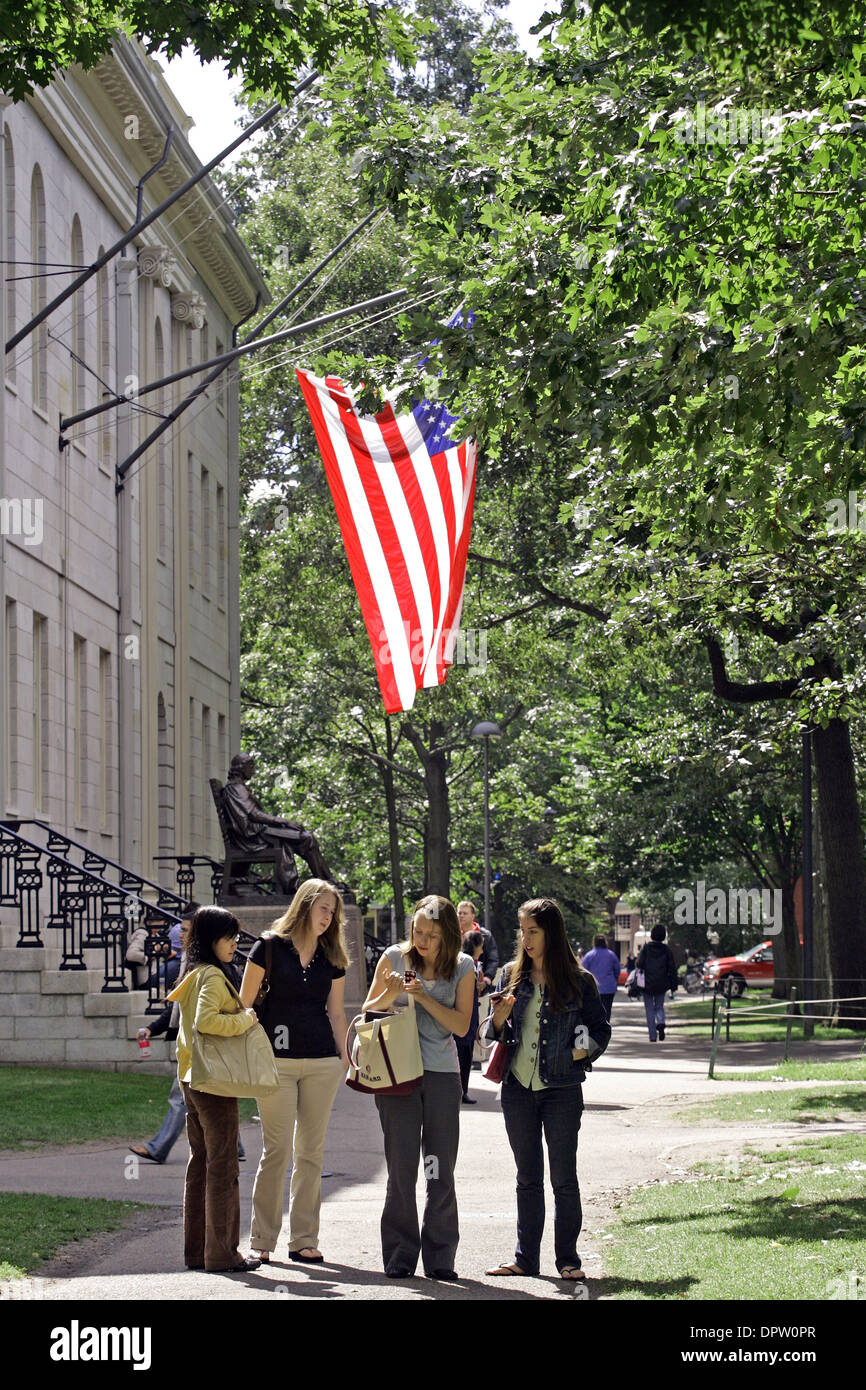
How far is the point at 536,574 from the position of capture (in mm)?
31031

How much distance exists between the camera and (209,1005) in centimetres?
847

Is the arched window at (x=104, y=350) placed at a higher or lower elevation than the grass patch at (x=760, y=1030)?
higher

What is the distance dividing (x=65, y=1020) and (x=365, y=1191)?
7.53 meters

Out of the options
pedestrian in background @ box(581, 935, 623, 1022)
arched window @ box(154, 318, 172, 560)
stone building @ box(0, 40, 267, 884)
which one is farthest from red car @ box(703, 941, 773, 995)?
pedestrian in background @ box(581, 935, 623, 1022)

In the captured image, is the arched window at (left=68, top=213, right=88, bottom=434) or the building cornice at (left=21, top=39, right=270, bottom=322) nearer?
the building cornice at (left=21, top=39, right=270, bottom=322)

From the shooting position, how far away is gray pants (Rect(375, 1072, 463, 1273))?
859cm

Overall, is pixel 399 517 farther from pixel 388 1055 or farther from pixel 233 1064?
pixel 233 1064

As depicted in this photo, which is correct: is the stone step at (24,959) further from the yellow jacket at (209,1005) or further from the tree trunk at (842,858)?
the tree trunk at (842,858)

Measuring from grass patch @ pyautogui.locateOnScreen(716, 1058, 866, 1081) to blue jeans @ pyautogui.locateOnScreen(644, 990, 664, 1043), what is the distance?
8.09 metres

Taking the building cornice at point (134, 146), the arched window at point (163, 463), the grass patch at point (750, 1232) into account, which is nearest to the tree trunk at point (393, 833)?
the arched window at point (163, 463)

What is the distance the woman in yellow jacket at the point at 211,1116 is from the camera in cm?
849

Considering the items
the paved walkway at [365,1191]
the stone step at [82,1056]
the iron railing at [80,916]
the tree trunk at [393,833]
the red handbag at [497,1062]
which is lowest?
the paved walkway at [365,1191]

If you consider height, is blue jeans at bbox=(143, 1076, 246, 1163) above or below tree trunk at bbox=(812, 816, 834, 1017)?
below

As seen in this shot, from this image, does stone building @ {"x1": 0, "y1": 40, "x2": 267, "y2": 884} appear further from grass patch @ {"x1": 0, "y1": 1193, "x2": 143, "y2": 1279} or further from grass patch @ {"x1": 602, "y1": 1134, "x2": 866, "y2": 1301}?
grass patch @ {"x1": 602, "y1": 1134, "x2": 866, "y2": 1301}
